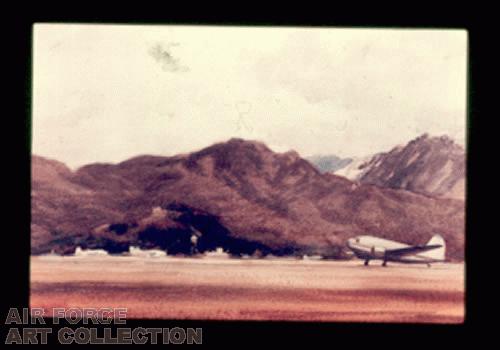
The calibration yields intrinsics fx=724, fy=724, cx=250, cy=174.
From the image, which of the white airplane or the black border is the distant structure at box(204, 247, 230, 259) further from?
the white airplane

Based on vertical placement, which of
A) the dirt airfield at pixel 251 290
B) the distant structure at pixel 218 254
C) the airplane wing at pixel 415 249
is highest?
the airplane wing at pixel 415 249

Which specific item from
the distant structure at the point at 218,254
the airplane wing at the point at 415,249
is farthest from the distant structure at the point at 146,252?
the airplane wing at the point at 415,249

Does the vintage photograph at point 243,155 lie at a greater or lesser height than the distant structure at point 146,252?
greater

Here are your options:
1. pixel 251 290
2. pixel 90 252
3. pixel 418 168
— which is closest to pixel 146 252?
pixel 90 252

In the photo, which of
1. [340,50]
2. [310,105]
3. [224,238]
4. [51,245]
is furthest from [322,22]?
[51,245]

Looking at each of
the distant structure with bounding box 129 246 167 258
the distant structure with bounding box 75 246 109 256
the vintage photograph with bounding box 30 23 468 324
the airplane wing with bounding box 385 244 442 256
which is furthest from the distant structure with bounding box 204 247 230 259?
the airplane wing with bounding box 385 244 442 256

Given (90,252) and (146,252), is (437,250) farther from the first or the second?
(90,252)

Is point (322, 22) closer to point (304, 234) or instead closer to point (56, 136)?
point (304, 234)

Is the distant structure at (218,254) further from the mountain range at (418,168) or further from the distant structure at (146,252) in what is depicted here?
the mountain range at (418,168)
